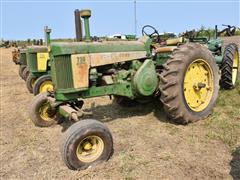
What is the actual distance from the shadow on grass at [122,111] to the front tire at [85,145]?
163cm

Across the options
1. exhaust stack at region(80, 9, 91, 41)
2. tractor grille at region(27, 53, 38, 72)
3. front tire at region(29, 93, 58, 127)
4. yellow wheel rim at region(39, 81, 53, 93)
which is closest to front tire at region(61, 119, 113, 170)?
exhaust stack at region(80, 9, 91, 41)

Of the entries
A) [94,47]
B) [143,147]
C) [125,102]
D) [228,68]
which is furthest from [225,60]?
[143,147]

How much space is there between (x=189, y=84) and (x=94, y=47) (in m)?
1.66

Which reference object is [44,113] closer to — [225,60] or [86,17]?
[86,17]

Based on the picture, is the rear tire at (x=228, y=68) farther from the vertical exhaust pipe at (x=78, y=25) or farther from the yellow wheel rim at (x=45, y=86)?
the yellow wheel rim at (x=45, y=86)

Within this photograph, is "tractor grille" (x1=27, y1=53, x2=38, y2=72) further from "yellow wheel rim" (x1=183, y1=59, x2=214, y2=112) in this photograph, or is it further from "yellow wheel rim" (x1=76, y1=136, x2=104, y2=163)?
"yellow wheel rim" (x1=76, y1=136, x2=104, y2=163)

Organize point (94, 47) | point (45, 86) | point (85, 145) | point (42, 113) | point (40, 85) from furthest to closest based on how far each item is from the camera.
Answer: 1. point (45, 86)
2. point (40, 85)
3. point (42, 113)
4. point (94, 47)
5. point (85, 145)

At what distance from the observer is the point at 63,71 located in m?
4.37

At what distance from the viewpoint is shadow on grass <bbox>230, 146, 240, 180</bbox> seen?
11.1 ft

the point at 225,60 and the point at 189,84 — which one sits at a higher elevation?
the point at 225,60

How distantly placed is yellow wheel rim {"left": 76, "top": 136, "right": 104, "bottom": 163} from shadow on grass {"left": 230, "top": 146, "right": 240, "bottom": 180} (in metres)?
1.50

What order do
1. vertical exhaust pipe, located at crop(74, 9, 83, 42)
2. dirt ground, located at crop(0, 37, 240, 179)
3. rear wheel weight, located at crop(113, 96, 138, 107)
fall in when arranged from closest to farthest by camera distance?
dirt ground, located at crop(0, 37, 240, 179) < vertical exhaust pipe, located at crop(74, 9, 83, 42) < rear wheel weight, located at crop(113, 96, 138, 107)

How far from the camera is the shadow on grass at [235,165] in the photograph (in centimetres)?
337

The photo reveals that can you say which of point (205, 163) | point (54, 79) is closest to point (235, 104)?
point (205, 163)
